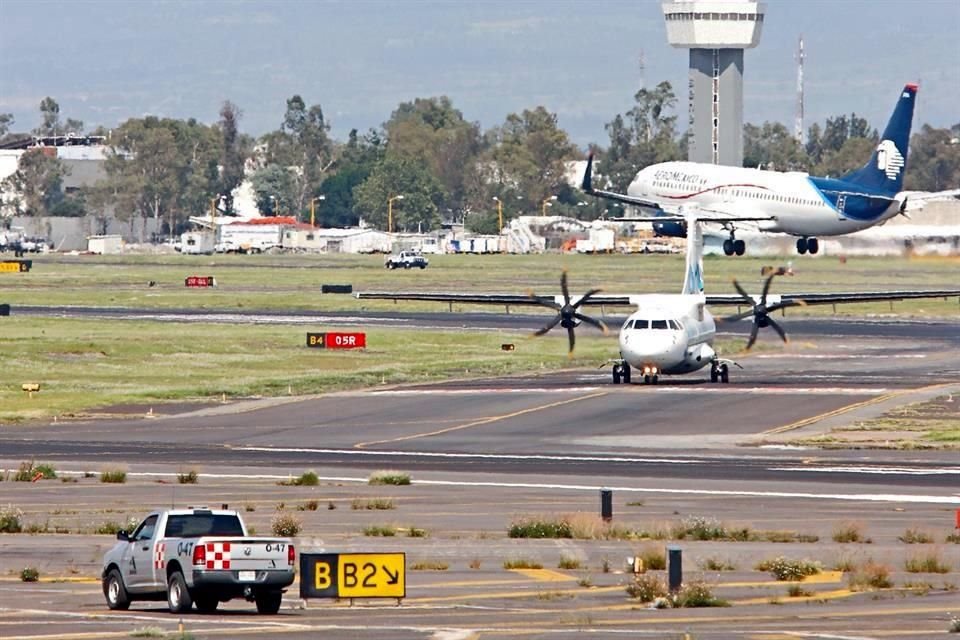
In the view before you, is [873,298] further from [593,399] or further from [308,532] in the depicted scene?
[308,532]

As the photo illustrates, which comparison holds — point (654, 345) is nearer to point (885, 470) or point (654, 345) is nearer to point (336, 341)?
point (885, 470)

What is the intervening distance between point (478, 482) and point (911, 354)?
4769 centimetres

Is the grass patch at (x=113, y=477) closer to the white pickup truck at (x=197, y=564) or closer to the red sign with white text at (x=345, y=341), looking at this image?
the white pickup truck at (x=197, y=564)

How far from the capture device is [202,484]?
42.9m

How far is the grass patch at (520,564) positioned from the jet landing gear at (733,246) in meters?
87.9

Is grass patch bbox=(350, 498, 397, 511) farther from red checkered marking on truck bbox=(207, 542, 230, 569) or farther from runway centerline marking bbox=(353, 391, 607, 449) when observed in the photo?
runway centerline marking bbox=(353, 391, 607, 449)

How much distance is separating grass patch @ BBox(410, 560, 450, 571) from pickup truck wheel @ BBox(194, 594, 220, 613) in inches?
196

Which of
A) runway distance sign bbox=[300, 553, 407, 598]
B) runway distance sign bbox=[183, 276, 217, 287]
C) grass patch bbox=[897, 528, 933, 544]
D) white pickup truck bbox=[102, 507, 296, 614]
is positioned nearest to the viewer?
white pickup truck bbox=[102, 507, 296, 614]

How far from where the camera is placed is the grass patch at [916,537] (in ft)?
108

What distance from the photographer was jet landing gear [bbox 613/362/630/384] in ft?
230

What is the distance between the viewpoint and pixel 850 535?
109ft

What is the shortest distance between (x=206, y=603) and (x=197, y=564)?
4.26 ft

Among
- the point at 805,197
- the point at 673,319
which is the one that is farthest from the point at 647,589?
the point at 805,197

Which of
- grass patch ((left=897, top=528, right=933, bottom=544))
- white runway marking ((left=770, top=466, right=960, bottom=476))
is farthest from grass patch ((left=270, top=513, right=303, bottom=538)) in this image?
white runway marking ((left=770, top=466, right=960, bottom=476))
